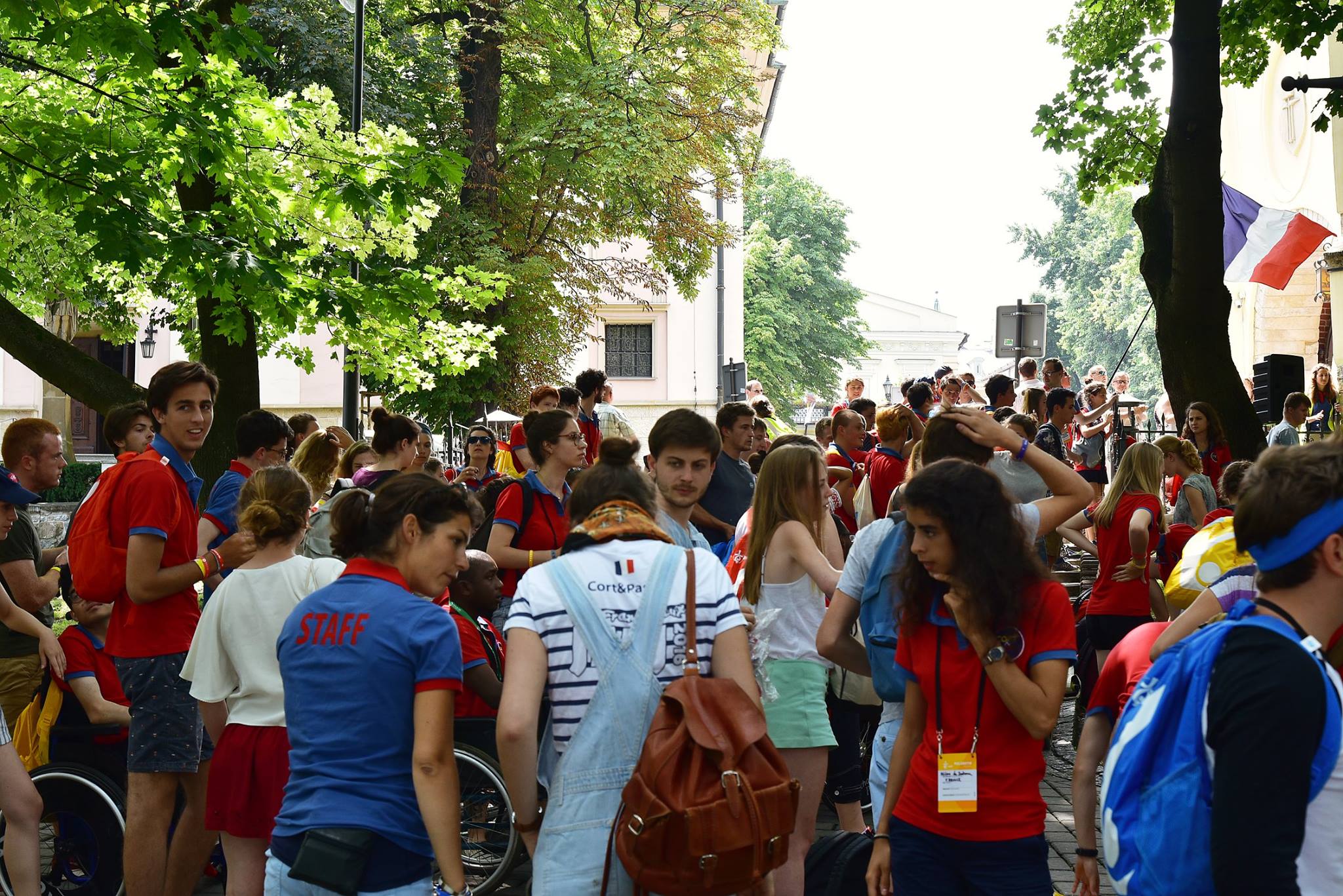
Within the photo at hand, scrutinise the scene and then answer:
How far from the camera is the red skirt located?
4230 mm

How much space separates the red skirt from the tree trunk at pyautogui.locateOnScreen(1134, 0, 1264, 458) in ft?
30.4

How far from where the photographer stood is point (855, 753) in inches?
231

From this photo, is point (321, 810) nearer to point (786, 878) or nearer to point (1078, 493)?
point (786, 878)

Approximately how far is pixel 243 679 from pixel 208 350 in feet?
29.7

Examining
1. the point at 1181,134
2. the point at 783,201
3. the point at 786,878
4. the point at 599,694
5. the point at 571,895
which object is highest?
the point at 783,201

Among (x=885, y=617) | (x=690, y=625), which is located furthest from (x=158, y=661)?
(x=885, y=617)

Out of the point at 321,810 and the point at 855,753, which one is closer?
the point at 321,810

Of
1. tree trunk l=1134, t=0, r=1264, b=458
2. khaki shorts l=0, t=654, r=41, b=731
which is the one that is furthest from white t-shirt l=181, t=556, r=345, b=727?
tree trunk l=1134, t=0, r=1264, b=458

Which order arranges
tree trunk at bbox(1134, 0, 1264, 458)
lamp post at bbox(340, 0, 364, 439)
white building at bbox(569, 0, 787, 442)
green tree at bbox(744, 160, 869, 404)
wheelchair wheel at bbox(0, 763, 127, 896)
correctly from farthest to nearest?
1. green tree at bbox(744, 160, 869, 404)
2. white building at bbox(569, 0, 787, 442)
3. lamp post at bbox(340, 0, 364, 439)
4. tree trunk at bbox(1134, 0, 1264, 458)
5. wheelchair wheel at bbox(0, 763, 127, 896)

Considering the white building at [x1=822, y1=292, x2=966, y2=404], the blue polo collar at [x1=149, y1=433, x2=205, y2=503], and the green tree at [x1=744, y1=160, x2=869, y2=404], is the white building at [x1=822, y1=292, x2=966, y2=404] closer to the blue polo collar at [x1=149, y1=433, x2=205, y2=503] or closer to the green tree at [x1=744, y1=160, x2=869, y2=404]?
the green tree at [x1=744, y1=160, x2=869, y2=404]

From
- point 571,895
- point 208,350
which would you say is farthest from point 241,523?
point 208,350

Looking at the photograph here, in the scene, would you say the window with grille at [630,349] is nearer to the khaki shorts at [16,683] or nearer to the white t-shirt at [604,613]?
the khaki shorts at [16,683]

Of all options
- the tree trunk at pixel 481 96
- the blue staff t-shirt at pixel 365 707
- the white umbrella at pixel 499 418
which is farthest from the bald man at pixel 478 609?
the tree trunk at pixel 481 96

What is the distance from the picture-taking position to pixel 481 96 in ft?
86.1
